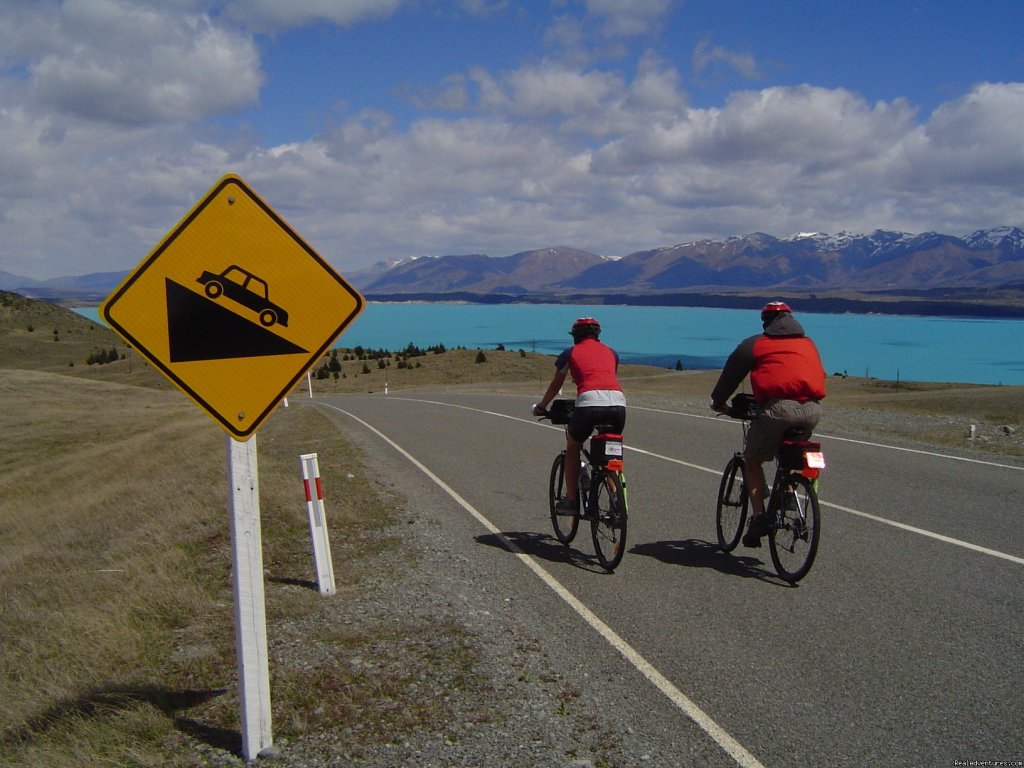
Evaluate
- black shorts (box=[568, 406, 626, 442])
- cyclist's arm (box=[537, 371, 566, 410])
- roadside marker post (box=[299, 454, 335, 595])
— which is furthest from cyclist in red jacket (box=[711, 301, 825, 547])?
roadside marker post (box=[299, 454, 335, 595])

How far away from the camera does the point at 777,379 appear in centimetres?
630

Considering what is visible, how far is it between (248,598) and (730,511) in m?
4.67

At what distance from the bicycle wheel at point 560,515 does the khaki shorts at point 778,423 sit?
1.78 m

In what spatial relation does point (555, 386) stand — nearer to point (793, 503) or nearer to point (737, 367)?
point (737, 367)

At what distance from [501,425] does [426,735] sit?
15299mm

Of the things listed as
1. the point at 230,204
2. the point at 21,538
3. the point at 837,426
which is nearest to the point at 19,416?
the point at 21,538

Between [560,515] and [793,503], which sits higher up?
[793,503]

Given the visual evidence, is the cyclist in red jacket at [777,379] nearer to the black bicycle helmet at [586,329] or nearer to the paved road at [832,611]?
the paved road at [832,611]

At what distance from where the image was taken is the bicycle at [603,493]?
21.7 ft

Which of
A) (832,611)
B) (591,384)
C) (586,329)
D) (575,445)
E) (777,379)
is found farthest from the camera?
(575,445)

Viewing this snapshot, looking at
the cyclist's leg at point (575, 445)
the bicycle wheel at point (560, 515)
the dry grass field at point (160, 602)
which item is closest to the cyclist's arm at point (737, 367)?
the cyclist's leg at point (575, 445)

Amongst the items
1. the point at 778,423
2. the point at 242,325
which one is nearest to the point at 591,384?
the point at 778,423

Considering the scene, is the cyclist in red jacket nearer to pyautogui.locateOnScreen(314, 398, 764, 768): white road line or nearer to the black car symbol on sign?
pyautogui.locateOnScreen(314, 398, 764, 768): white road line

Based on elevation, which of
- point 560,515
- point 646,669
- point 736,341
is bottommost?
point 646,669
